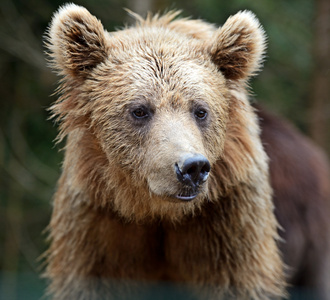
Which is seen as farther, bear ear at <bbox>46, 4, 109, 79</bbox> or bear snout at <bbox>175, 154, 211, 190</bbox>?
bear ear at <bbox>46, 4, 109, 79</bbox>

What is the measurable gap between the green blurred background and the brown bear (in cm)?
393

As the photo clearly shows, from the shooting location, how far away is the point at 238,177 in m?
3.95

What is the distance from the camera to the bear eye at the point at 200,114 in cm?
360

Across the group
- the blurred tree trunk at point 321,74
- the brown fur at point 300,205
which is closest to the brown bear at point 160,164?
the brown fur at point 300,205

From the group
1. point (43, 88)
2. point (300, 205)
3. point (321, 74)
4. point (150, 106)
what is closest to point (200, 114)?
point (150, 106)

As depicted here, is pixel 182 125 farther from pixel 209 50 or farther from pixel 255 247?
pixel 255 247

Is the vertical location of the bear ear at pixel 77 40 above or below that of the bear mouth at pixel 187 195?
above

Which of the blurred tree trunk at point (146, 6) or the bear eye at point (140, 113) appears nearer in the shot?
the bear eye at point (140, 113)

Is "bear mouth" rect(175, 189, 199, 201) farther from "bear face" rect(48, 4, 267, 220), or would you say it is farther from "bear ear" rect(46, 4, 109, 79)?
"bear ear" rect(46, 4, 109, 79)

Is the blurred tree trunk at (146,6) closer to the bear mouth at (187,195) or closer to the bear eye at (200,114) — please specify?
the bear eye at (200,114)

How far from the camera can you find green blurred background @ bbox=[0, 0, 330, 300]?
8.05m

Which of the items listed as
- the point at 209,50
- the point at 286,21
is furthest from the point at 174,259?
the point at 286,21

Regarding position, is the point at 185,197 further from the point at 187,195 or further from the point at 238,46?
the point at 238,46

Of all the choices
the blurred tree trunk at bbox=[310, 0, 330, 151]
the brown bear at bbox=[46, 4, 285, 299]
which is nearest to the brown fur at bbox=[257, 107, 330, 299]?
the brown bear at bbox=[46, 4, 285, 299]
